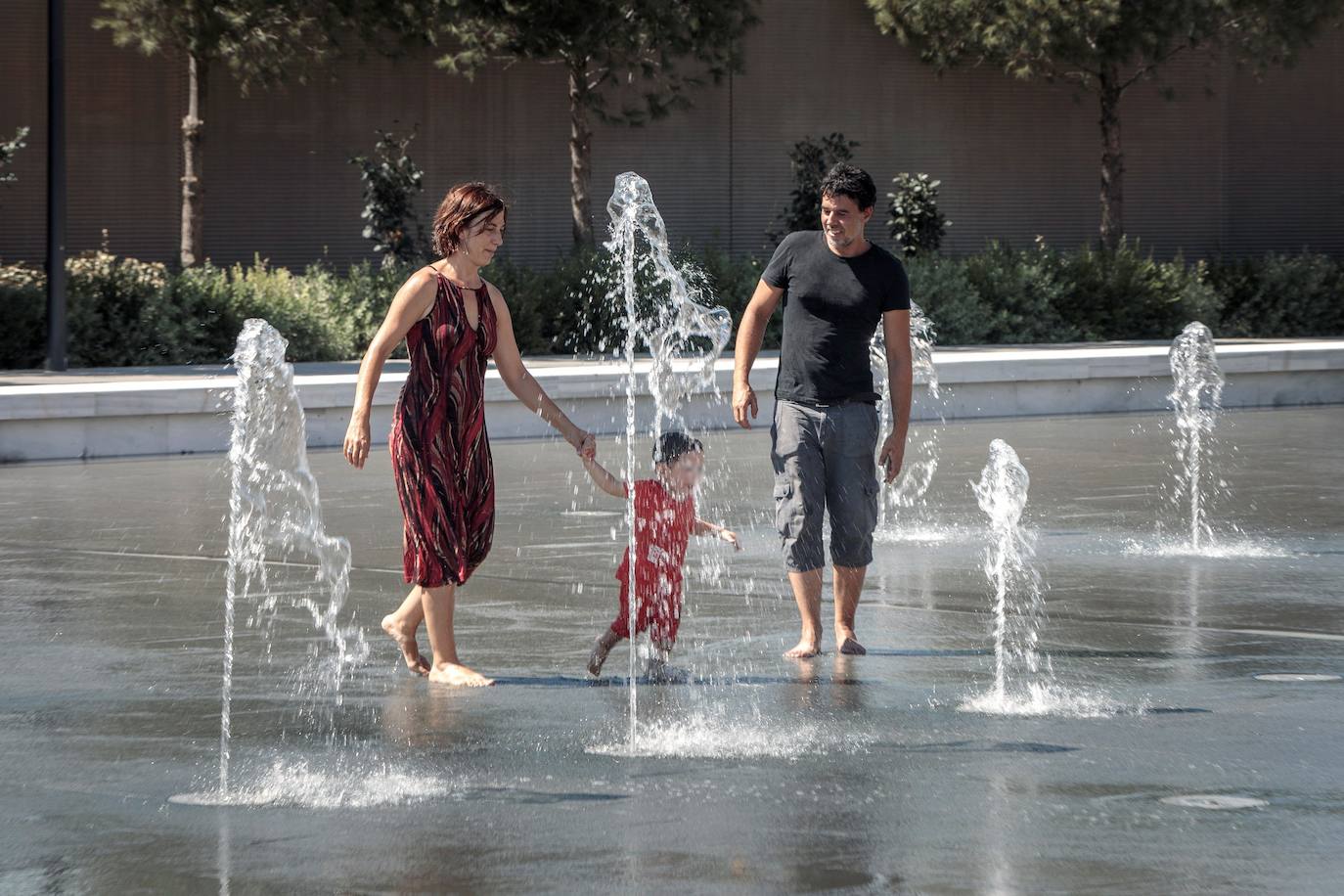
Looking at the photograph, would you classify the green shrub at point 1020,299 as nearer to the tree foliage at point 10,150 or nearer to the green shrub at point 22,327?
the green shrub at point 22,327

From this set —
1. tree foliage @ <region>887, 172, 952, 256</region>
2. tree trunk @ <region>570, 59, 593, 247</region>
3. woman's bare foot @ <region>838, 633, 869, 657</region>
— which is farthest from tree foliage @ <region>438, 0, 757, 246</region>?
woman's bare foot @ <region>838, 633, 869, 657</region>

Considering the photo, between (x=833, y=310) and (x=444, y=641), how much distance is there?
1812 millimetres

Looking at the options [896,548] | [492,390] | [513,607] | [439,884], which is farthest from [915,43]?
[439,884]

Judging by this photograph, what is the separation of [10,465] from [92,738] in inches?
315

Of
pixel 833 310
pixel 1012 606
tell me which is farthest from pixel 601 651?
pixel 1012 606

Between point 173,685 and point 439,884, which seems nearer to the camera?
point 439,884

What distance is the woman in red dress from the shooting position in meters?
6.44

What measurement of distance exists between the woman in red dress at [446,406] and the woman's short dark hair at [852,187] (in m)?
1.18

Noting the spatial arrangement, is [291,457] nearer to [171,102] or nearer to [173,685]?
[173,685]

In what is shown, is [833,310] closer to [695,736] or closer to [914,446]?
[695,736]

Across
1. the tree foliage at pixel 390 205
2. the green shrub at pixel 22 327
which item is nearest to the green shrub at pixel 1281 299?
the tree foliage at pixel 390 205

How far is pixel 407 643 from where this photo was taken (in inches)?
268

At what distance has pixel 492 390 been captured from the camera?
49.7ft

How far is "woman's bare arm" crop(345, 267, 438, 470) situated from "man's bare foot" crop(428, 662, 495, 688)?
813 mm
